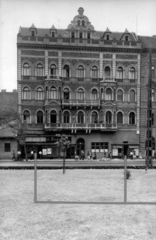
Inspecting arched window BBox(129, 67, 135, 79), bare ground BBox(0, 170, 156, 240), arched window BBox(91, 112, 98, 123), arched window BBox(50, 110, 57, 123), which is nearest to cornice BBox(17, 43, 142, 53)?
arched window BBox(129, 67, 135, 79)

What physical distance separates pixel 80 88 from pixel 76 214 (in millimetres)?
27608

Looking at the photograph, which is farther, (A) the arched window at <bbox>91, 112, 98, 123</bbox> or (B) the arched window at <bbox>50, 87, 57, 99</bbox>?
(A) the arched window at <bbox>91, 112, 98, 123</bbox>

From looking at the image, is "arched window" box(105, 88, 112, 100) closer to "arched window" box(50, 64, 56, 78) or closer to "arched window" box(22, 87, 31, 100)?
"arched window" box(50, 64, 56, 78)

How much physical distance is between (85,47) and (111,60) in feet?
13.9

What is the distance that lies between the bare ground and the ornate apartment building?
20.3 m

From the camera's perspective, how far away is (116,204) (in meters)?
10.2

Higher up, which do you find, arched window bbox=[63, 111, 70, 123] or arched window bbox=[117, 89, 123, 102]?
arched window bbox=[117, 89, 123, 102]

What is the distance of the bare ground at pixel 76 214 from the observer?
6.97 meters

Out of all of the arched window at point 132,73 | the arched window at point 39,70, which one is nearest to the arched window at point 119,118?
the arched window at point 132,73

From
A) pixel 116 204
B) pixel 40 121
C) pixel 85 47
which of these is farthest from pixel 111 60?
pixel 116 204

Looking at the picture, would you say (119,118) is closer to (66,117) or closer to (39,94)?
(66,117)

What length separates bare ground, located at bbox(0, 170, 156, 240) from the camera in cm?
697

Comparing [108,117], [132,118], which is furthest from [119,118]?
[132,118]

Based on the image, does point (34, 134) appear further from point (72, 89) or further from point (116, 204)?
point (116, 204)
